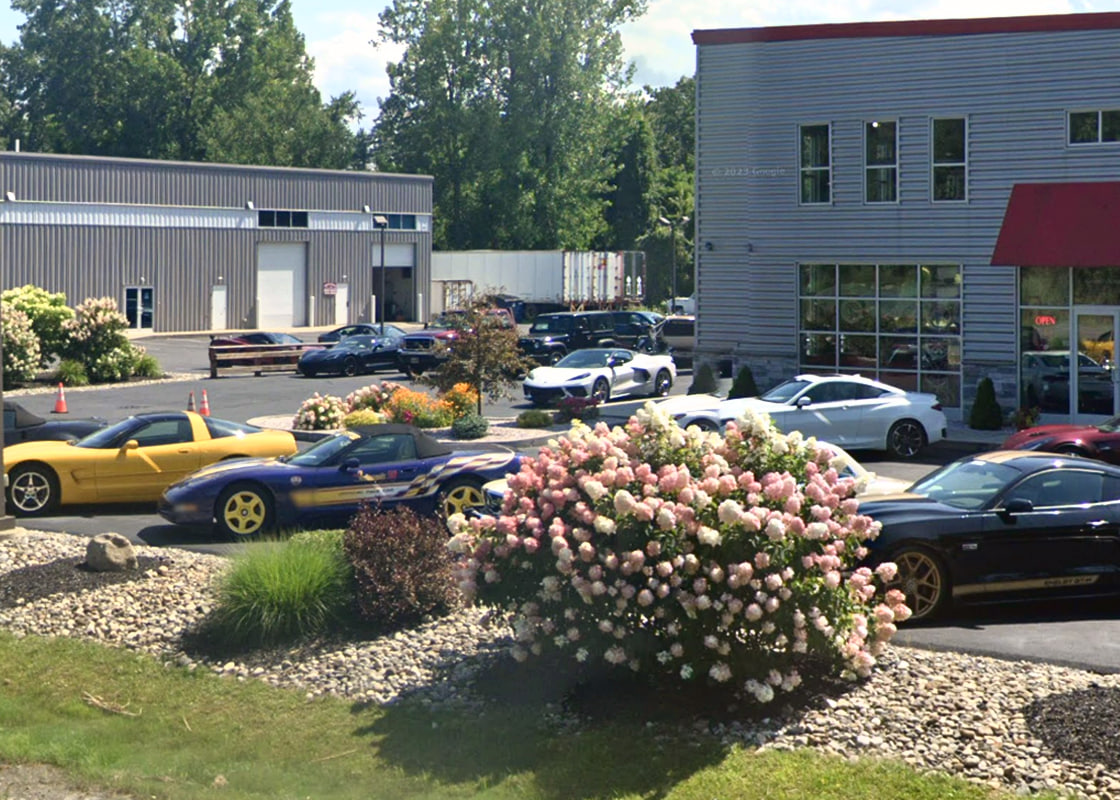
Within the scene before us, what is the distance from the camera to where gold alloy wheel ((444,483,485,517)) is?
16719 millimetres

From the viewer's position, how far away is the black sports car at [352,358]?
4203 centimetres

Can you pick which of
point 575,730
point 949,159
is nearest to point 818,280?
point 949,159

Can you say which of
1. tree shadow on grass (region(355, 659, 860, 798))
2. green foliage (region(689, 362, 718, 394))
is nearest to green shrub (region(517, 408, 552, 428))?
green foliage (region(689, 362, 718, 394))

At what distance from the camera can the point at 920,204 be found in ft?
95.5

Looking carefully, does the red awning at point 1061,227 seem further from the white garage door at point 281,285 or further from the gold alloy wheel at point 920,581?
the white garage door at point 281,285

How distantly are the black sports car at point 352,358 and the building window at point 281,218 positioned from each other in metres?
23.6

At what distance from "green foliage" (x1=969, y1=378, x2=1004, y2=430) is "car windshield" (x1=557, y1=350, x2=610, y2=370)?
931 cm

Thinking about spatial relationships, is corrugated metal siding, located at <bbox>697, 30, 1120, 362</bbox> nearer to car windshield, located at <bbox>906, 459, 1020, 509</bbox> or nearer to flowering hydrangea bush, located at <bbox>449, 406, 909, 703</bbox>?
car windshield, located at <bbox>906, 459, 1020, 509</bbox>

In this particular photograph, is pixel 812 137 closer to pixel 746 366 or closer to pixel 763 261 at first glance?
pixel 763 261

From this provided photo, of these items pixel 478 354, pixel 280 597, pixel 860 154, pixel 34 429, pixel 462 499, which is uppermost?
pixel 860 154

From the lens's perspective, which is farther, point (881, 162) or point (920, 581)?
point (881, 162)

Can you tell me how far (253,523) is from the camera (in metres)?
16.7

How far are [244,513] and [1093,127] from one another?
18168 mm

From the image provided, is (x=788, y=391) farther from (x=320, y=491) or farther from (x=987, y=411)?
(x=320, y=491)
